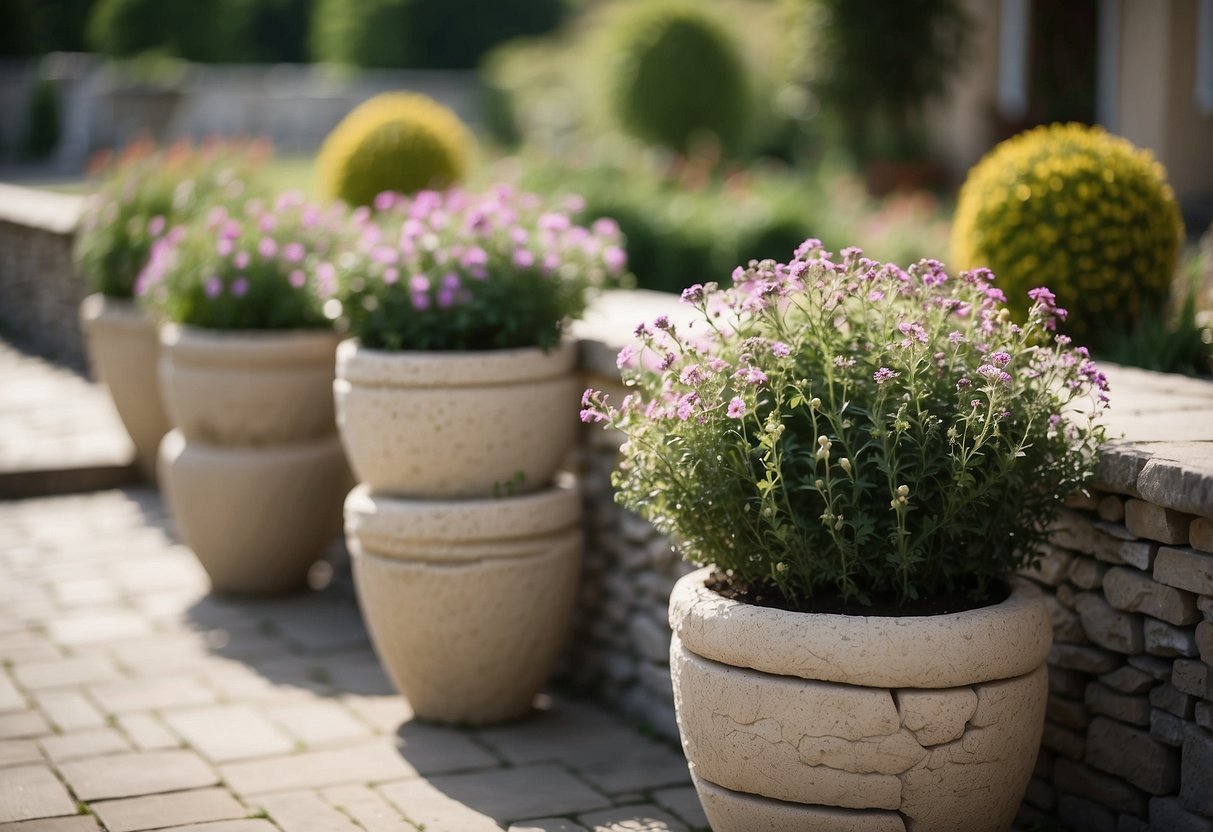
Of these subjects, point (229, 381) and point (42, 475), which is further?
point (42, 475)

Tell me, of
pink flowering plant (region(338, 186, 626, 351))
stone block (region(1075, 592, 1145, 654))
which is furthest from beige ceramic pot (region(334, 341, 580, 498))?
stone block (region(1075, 592, 1145, 654))

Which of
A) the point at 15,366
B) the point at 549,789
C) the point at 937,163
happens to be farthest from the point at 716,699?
the point at 937,163

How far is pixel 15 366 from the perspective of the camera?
31.3 ft

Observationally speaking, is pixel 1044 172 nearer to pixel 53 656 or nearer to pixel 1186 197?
pixel 53 656

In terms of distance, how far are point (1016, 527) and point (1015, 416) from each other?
0.22 meters

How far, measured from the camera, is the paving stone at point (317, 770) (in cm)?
350

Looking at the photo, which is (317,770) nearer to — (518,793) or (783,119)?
(518,793)

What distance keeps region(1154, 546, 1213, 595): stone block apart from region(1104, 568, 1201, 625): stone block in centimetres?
2

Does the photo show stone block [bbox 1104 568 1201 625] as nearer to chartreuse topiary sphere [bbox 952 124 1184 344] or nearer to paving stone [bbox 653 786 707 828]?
paving stone [bbox 653 786 707 828]

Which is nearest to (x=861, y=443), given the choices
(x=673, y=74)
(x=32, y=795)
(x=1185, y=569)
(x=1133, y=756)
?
(x=1185, y=569)

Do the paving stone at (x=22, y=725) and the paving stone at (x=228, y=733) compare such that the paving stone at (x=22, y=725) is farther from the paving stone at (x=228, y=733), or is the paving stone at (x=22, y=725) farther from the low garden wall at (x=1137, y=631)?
the low garden wall at (x=1137, y=631)

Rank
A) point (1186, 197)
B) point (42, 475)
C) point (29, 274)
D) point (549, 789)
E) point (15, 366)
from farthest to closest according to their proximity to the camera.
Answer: point (1186, 197) < point (29, 274) < point (15, 366) < point (42, 475) < point (549, 789)

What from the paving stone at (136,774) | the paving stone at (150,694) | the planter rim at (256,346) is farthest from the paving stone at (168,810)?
the planter rim at (256,346)

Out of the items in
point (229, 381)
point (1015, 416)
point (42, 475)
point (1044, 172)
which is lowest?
point (42, 475)
